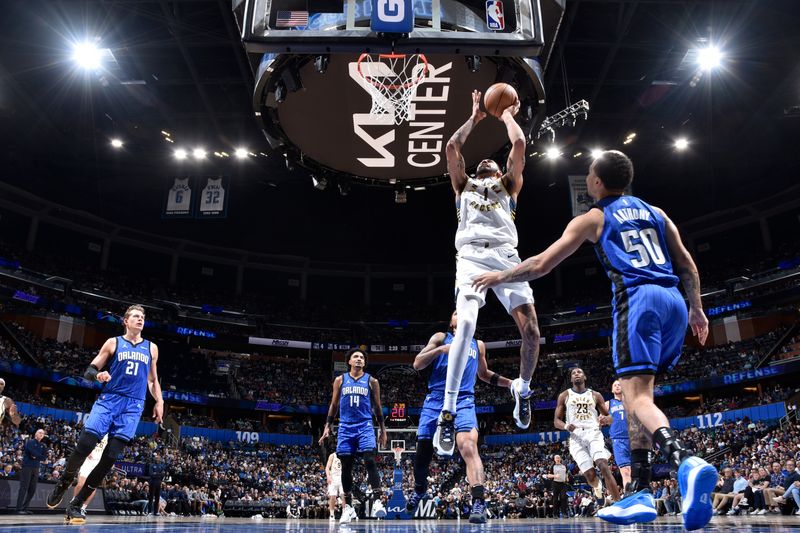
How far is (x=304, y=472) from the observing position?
3067 centimetres

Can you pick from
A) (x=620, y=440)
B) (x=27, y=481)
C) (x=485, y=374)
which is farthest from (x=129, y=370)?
(x=620, y=440)

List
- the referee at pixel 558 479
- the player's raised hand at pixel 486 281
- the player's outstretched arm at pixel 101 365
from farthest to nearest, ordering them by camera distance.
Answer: the referee at pixel 558 479, the player's outstretched arm at pixel 101 365, the player's raised hand at pixel 486 281

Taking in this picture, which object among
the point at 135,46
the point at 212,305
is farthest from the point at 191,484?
the point at 135,46

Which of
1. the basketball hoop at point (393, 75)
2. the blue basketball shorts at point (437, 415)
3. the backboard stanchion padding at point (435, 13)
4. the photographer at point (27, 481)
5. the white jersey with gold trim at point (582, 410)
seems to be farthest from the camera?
the basketball hoop at point (393, 75)

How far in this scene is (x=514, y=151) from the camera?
557 cm

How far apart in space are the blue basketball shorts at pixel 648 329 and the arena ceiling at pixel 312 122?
1546 centimetres

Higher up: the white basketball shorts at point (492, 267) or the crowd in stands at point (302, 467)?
the white basketball shorts at point (492, 267)

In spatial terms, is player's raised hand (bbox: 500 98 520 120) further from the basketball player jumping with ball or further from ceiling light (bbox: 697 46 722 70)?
ceiling light (bbox: 697 46 722 70)

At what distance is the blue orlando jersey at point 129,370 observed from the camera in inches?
262

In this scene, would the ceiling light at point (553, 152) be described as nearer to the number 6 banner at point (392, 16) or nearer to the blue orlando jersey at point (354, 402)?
the blue orlando jersey at point (354, 402)

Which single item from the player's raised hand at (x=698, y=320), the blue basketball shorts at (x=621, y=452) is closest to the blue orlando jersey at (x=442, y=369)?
the blue basketball shorts at (x=621, y=452)

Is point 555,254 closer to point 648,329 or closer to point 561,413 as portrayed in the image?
point 648,329

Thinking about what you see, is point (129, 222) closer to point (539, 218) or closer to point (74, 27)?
point (74, 27)

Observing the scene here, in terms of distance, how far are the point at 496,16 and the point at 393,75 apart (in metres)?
4.21
